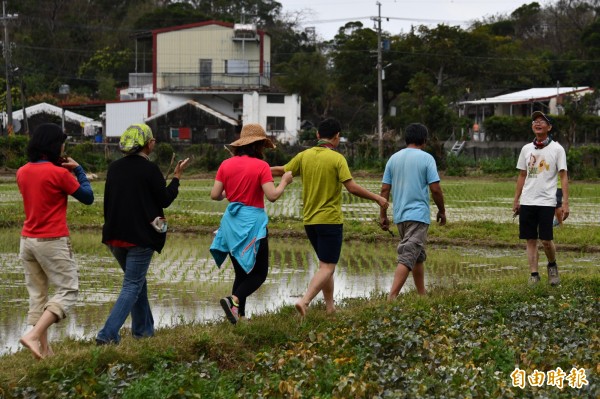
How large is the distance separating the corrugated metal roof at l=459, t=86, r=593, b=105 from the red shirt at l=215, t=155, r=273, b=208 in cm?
4509

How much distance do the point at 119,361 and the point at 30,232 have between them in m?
1.19

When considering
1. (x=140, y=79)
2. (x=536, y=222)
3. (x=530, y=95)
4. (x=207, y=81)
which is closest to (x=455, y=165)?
(x=530, y=95)

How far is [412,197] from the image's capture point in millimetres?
9539

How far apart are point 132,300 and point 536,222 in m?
4.87

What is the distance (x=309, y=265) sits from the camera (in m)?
13.9

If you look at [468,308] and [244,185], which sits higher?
[244,185]

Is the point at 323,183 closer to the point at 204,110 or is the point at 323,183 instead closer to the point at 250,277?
the point at 250,277

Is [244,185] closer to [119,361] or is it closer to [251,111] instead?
[119,361]

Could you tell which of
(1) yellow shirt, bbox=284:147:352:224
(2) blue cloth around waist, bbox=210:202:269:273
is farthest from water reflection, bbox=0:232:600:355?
(1) yellow shirt, bbox=284:147:352:224

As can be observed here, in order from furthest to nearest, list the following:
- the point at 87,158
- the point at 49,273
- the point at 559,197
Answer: the point at 87,158, the point at 559,197, the point at 49,273

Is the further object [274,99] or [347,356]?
[274,99]

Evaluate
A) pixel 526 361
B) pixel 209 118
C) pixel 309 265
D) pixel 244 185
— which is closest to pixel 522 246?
pixel 309 265

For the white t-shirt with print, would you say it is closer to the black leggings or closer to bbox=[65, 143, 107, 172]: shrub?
the black leggings

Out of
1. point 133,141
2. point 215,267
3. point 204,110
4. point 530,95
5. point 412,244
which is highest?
point 530,95
